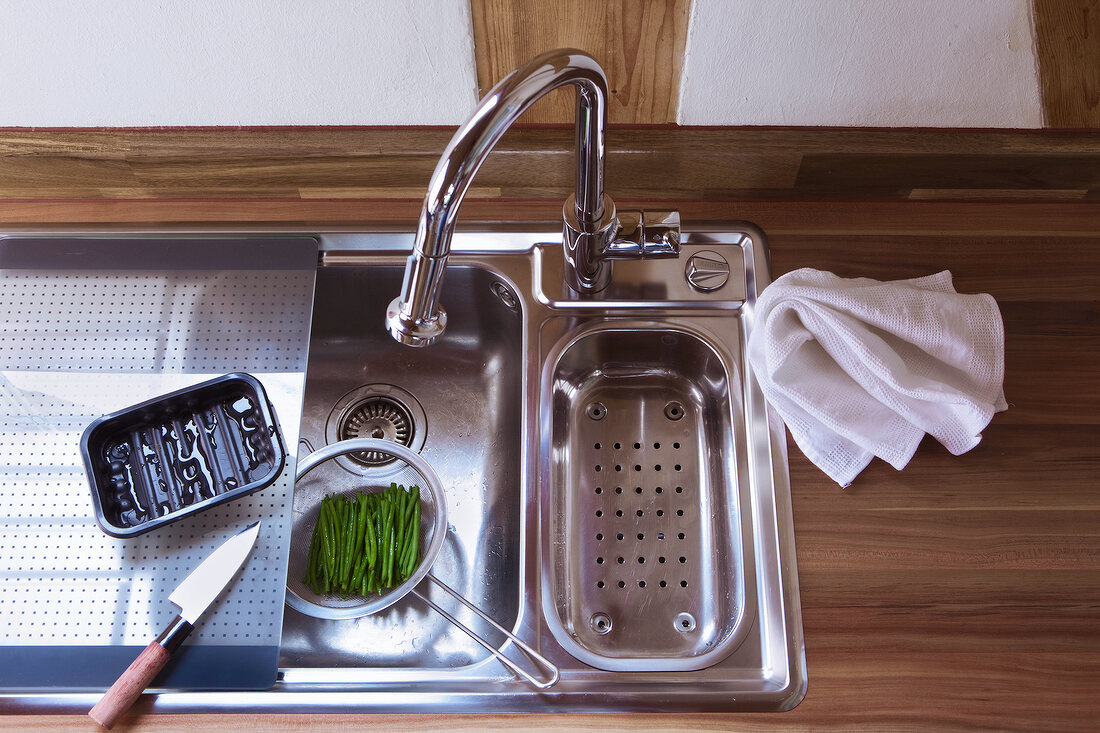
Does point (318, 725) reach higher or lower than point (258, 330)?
lower

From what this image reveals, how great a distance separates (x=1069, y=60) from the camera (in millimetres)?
872

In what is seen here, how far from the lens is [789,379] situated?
739 mm

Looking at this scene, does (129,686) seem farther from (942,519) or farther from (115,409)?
(942,519)

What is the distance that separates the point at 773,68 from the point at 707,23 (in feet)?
0.30

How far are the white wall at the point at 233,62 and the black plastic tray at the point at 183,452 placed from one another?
327 mm

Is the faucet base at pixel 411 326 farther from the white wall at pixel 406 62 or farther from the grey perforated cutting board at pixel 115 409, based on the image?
the white wall at pixel 406 62

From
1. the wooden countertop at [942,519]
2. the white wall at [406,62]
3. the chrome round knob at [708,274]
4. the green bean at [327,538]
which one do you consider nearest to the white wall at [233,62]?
the white wall at [406,62]

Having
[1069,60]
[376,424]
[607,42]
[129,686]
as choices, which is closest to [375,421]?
[376,424]

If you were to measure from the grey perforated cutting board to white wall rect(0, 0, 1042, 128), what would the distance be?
0.16 metres

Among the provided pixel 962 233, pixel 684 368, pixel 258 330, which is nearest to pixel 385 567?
pixel 258 330

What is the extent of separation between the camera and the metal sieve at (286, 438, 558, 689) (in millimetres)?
697

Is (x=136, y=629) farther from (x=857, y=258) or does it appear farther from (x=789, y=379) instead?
(x=857, y=258)

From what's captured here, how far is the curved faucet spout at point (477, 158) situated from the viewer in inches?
21.2

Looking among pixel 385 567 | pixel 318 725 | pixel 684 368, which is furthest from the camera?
pixel 684 368
